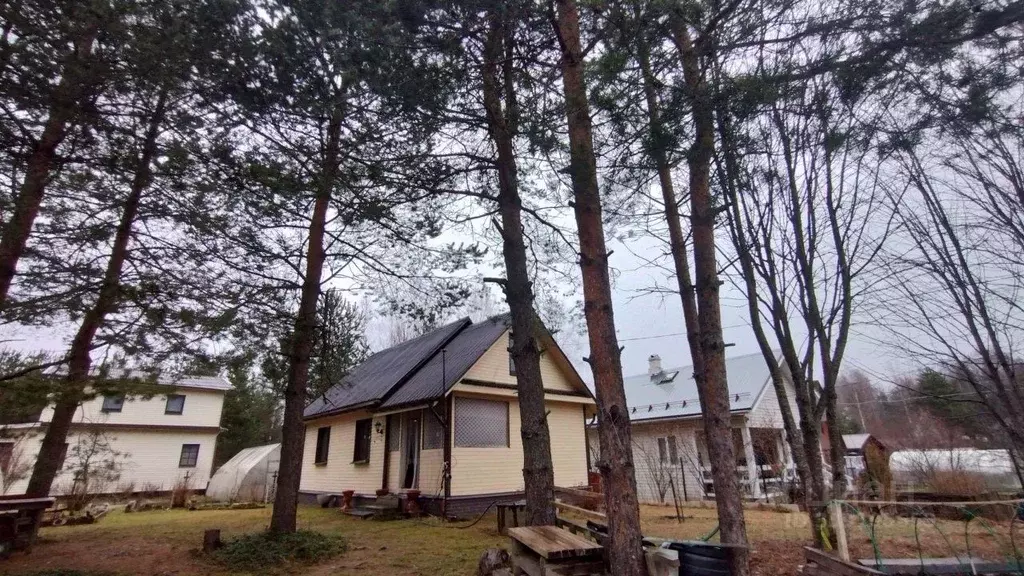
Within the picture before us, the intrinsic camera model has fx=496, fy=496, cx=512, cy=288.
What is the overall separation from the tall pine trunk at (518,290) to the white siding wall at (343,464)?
857 centimetres

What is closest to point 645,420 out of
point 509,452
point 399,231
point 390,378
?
point 509,452

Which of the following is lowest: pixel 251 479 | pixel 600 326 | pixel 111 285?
pixel 251 479

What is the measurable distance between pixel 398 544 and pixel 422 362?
691 centimetres

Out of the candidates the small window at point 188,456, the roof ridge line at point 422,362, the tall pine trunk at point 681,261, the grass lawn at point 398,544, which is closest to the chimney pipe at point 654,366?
the roof ridge line at point 422,362

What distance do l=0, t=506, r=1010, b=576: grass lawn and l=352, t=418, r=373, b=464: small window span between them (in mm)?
2609

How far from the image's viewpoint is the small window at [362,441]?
14.2 metres

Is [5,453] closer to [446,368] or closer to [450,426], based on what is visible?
[446,368]

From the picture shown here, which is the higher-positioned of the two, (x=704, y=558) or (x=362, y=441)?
(x=362, y=441)

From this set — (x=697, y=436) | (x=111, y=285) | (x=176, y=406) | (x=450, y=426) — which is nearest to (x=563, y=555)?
(x=111, y=285)

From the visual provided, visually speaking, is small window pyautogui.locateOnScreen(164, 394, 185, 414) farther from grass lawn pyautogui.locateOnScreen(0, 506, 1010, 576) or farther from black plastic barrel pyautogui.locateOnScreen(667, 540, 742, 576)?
black plastic barrel pyautogui.locateOnScreen(667, 540, 742, 576)

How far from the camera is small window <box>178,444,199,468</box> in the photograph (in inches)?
863

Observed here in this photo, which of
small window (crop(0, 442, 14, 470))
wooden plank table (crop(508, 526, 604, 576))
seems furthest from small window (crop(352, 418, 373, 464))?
small window (crop(0, 442, 14, 470))

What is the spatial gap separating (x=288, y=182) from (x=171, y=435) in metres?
21.6

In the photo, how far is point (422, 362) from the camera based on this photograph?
14648mm
